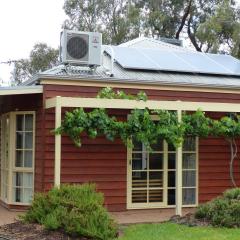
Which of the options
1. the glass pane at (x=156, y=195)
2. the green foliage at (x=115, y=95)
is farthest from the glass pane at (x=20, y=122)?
the glass pane at (x=156, y=195)

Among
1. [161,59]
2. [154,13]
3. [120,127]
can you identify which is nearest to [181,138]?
[120,127]

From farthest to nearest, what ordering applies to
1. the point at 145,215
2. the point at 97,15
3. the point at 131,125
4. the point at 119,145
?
the point at 97,15 → the point at 119,145 → the point at 145,215 → the point at 131,125

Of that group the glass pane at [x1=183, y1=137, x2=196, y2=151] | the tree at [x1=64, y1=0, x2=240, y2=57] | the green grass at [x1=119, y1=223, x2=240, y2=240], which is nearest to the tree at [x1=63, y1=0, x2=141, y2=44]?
the tree at [x1=64, y1=0, x2=240, y2=57]

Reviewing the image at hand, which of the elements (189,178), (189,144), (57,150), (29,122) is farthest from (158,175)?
(29,122)

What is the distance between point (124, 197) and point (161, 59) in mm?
3826

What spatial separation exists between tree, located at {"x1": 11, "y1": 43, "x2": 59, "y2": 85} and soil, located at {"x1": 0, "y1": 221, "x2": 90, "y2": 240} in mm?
27513

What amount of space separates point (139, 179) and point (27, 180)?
249cm

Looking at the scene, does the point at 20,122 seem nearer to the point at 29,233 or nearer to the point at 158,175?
the point at 158,175

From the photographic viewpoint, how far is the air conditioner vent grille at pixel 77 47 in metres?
11.8

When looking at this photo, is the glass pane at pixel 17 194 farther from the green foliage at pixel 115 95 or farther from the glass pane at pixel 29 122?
the green foliage at pixel 115 95

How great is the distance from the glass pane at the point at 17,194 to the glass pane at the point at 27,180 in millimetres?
182

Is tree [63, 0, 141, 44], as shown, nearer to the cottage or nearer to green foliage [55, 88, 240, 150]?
the cottage

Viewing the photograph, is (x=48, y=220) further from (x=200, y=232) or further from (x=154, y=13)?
(x=154, y=13)

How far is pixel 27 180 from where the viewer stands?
12078mm
